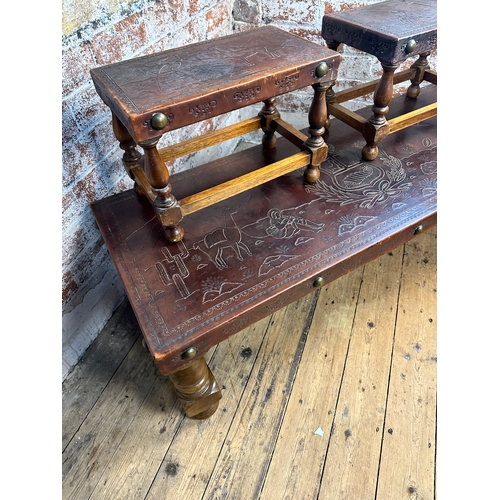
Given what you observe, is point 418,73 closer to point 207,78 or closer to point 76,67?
point 207,78

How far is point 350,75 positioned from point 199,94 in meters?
1.30

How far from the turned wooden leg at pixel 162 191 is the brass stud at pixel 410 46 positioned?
770 mm

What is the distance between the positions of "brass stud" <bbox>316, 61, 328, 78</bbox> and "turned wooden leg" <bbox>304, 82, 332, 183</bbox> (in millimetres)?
38

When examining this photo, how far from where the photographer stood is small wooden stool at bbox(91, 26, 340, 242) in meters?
0.88

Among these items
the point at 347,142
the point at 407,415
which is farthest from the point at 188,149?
the point at 407,415

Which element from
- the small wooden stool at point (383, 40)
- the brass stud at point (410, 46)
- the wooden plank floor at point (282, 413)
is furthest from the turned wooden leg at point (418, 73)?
the wooden plank floor at point (282, 413)

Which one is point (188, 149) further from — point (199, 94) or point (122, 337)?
point (122, 337)

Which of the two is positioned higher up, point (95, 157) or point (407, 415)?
point (95, 157)

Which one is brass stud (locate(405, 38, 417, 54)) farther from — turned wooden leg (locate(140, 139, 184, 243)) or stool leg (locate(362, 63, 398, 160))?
turned wooden leg (locate(140, 139, 184, 243))

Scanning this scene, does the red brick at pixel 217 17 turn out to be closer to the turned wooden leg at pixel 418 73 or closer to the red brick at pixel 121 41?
the red brick at pixel 121 41

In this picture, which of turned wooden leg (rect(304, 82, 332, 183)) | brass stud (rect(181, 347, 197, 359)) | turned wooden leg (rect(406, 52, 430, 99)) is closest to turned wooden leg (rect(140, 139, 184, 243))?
brass stud (rect(181, 347, 197, 359))

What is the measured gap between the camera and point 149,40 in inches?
51.9

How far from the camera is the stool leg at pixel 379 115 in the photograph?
1.21 meters

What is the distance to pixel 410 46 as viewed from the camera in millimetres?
1129
